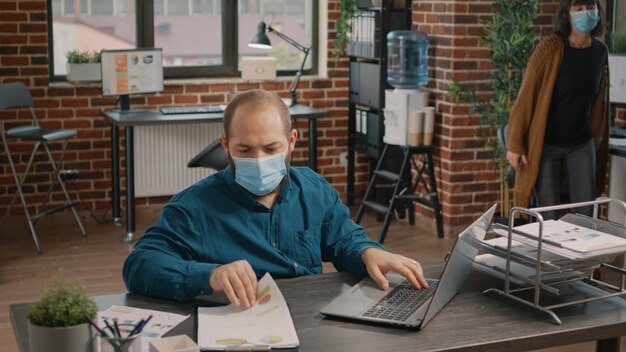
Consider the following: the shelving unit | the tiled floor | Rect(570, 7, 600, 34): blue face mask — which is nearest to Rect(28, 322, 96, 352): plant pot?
the shelving unit

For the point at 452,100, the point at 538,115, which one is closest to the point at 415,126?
the point at 452,100

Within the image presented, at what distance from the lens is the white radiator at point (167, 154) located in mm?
6426

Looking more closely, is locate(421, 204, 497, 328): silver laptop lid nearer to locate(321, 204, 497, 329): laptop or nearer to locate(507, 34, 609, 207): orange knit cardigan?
locate(321, 204, 497, 329): laptop

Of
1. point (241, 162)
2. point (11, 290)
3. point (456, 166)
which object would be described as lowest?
point (11, 290)

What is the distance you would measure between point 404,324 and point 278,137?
580 mm

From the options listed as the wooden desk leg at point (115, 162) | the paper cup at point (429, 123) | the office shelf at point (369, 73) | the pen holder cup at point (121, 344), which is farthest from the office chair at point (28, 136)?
the pen holder cup at point (121, 344)

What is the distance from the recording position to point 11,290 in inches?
192

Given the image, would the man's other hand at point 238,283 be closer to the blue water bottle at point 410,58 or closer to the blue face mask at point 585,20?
the blue face mask at point 585,20

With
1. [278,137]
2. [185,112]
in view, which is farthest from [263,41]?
[278,137]

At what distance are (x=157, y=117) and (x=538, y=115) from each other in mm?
2507

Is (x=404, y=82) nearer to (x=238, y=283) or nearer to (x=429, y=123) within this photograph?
(x=429, y=123)

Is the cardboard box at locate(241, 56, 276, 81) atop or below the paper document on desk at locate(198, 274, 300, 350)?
atop

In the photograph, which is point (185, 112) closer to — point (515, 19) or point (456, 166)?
point (456, 166)

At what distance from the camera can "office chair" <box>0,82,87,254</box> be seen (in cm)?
576
